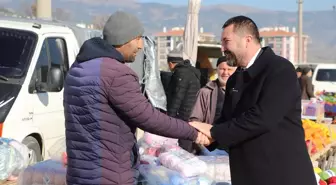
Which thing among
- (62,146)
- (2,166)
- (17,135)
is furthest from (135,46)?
(17,135)

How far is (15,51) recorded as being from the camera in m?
7.11

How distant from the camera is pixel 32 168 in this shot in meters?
4.66

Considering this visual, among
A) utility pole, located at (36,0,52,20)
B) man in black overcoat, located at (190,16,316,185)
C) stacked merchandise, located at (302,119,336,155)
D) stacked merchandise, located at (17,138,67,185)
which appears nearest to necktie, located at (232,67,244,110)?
man in black overcoat, located at (190,16,316,185)

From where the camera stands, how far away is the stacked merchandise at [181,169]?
4402 millimetres

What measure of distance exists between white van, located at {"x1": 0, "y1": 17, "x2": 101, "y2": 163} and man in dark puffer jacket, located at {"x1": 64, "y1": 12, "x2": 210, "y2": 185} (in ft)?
10.9

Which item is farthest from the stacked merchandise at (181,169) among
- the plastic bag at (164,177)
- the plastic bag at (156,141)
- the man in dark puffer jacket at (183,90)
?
the man in dark puffer jacket at (183,90)

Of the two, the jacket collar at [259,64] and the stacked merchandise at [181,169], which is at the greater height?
the jacket collar at [259,64]

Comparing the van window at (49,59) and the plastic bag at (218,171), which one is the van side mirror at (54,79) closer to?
the van window at (49,59)

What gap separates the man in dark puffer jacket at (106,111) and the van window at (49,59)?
3.84m

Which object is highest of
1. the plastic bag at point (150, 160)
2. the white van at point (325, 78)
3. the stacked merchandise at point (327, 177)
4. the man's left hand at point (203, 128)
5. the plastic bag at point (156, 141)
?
the man's left hand at point (203, 128)

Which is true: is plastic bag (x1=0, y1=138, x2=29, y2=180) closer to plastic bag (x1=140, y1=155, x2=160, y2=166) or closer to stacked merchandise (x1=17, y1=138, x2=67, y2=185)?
stacked merchandise (x1=17, y1=138, x2=67, y2=185)

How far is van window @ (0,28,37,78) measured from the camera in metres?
6.91

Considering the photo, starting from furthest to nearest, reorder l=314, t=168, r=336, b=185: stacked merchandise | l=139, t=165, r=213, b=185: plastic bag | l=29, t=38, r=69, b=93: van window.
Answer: l=29, t=38, r=69, b=93: van window → l=314, t=168, r=336, b=185: stacked merchandise → l=139, t=165, r=213, b=185: plastic bag

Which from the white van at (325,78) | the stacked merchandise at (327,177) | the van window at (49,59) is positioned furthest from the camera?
the white van at (325,78)
